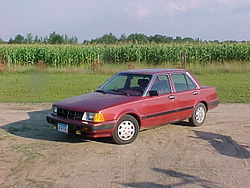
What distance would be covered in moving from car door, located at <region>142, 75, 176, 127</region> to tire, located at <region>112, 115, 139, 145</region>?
31 centimetres

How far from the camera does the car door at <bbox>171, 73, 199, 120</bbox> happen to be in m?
7.58

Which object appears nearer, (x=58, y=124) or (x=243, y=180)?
(x=243, y=180)

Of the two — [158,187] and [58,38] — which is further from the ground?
[58,38]

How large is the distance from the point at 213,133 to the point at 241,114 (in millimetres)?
2549

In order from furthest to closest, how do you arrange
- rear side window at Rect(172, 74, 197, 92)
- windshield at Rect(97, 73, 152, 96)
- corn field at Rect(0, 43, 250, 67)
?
corn field at Rect(0, 43, 250, 67), rear side window at Rect(172, 74, 197, 92), windshield at Rect(97, 73, 152, 96)

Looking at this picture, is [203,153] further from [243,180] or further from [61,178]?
[61,178]

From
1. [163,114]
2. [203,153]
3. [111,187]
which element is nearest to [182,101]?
[163,114]

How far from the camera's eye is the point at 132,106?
21.7ft

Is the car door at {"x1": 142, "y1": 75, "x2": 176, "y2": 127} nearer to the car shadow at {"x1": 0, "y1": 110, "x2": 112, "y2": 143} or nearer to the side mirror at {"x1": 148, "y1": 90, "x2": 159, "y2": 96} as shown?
the side mirror at {"x1": 148, "y1": 90, "x2": 159, "y2": 96}

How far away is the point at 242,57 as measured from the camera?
86.4 ft

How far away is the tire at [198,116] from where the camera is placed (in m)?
8.04

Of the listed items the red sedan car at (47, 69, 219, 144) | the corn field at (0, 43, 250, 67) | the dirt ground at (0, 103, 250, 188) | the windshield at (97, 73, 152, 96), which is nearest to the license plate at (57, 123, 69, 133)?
the red sedan car at (47, 69, 219, 144)

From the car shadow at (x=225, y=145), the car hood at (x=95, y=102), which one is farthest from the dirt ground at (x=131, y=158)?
the car hood at (x=95, y=102)

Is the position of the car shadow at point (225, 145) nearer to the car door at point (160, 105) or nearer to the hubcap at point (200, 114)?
the hubcap at point (200, 114)
